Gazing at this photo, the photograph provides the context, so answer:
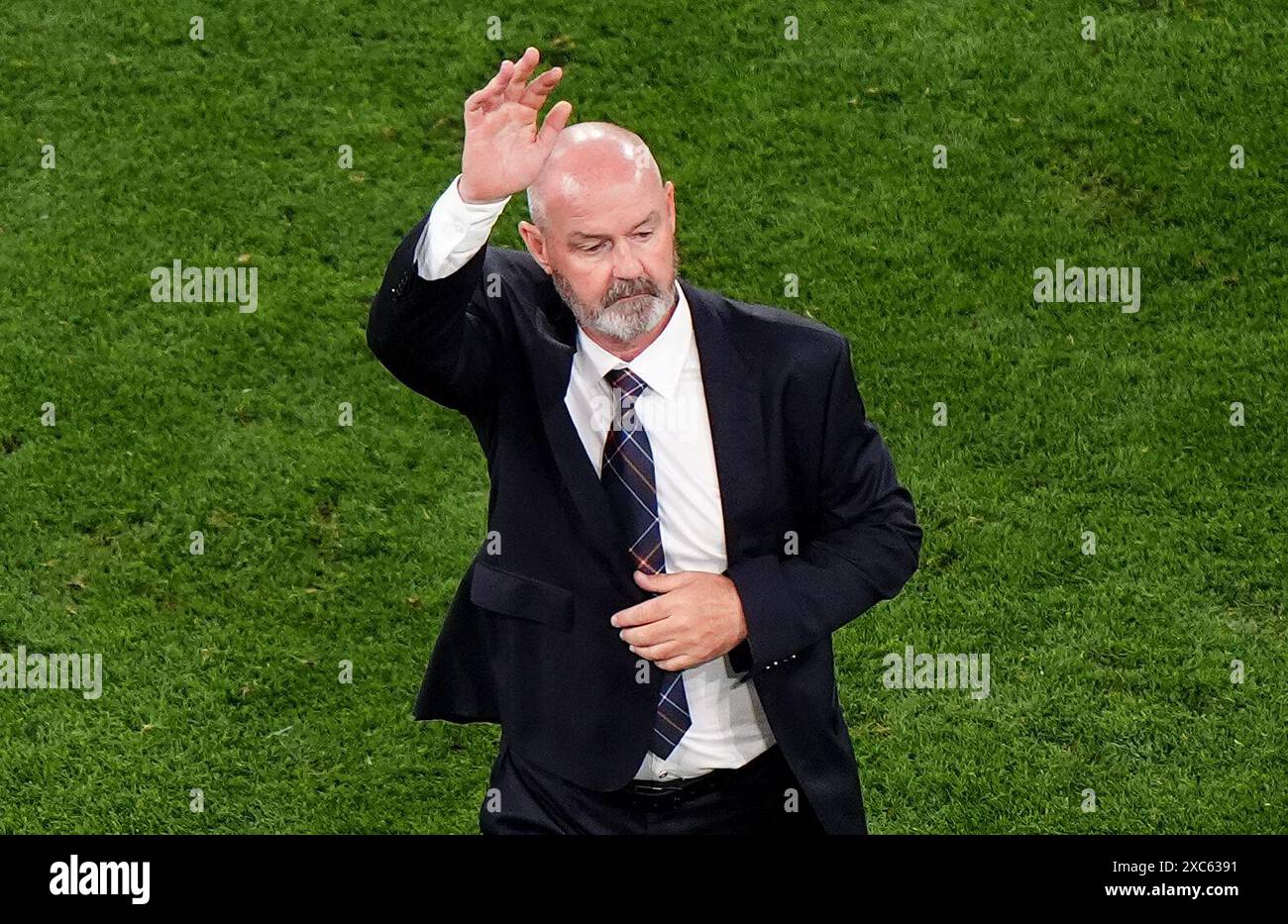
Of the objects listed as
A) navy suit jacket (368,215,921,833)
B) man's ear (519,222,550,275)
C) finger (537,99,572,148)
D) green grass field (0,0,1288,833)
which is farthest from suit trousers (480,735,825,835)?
green grass field (0,0,1288,833)

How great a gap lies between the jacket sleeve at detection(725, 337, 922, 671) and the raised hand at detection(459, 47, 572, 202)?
825 millimetres

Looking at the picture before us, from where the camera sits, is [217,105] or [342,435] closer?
[342,435]

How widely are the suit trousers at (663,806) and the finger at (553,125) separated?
4.56 feet

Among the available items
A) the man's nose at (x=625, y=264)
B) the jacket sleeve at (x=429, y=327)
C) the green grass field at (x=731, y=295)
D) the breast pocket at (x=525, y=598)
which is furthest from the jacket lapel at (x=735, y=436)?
the green grass field at (x=731, y=295)

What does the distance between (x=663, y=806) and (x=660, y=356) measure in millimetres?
993

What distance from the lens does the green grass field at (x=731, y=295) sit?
23.1 feet

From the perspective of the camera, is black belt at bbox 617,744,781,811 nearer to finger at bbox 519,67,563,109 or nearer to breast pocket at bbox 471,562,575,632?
breast pocket at bbox 471,562,575,632

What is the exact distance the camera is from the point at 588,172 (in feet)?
12.7

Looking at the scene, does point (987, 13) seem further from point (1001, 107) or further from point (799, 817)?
point (799, 817)

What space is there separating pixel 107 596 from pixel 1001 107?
4.64 m

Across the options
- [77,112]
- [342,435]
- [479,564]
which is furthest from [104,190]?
[479,564]

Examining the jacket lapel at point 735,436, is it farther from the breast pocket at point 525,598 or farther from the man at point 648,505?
the breast pocket at point 525,598

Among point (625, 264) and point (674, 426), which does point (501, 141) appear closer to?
point (625, 264)

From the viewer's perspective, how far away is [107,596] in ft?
25.0
